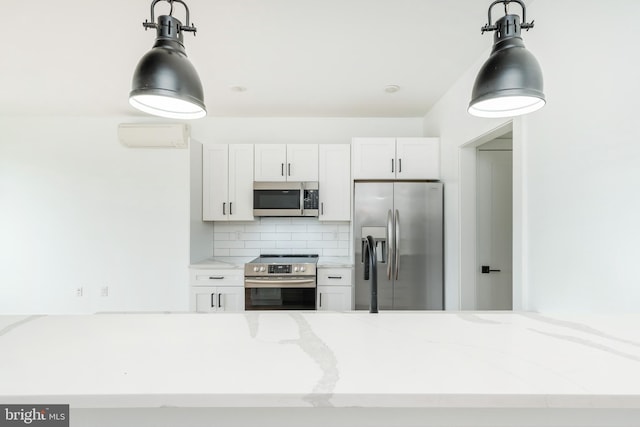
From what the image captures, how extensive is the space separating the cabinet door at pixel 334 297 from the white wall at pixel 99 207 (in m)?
1.61

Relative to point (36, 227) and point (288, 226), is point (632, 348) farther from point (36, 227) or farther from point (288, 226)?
point (36, 227)

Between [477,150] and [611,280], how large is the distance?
167 centimetres

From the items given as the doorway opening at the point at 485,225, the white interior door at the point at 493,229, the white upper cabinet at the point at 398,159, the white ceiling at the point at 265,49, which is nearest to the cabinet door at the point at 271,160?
the white ceiling at the point at 265,49

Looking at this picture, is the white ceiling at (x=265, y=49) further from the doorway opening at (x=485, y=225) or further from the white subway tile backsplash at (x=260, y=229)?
the white subway tile backsplash at (x=260, y=229)

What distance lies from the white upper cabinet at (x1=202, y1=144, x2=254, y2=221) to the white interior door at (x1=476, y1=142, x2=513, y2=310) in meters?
2.35

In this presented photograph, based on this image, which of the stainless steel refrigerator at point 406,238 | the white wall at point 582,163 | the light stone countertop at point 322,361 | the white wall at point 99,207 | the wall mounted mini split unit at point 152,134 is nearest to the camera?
the light stone countertop at point 322,361

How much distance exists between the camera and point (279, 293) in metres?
3.06

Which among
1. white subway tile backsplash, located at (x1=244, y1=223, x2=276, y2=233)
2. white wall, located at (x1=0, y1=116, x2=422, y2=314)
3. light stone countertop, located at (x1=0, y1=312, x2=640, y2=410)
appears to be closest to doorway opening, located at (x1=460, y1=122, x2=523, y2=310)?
white wall, located at (x1=0, y1=116, x2=422, y2=314)

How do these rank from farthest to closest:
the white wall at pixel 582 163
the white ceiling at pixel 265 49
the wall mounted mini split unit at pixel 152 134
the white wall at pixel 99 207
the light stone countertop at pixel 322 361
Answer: the white wall at pixel 99 207
the wall mounted mini split unit at pixel 152 134
the white ceiling at pixel 265 49
the white wall at pixel 582 163
the light stone countertop at pixel 322 361

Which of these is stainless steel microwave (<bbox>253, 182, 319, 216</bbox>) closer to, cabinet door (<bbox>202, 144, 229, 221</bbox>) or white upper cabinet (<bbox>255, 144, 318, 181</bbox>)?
white upper cabinet (<bbox>255, 144, 318, 181</bbox>)

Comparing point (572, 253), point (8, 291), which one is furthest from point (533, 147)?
point (8, 291)

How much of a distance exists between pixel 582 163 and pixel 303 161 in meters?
2.49

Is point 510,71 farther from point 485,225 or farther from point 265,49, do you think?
point 485,225

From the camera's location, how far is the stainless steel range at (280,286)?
3047mm
